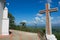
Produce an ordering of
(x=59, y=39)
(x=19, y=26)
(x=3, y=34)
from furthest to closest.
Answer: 1. (x=19, y=26)
2. (x=59, y=39)
3. (x=3, y=34)

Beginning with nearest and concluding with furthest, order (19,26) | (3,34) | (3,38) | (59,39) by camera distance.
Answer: (3,38)
(3,34)
(59,39)
(19,26)

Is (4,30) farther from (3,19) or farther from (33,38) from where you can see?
(33,38)

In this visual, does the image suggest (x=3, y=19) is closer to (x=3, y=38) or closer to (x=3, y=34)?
(x=3, y=34)

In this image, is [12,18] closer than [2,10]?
No

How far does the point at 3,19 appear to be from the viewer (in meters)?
13.6

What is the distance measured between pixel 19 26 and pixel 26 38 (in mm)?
12064

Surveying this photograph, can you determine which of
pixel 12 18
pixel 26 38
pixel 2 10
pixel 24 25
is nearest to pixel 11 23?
pixel 12 18

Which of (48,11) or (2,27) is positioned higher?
(48,11)

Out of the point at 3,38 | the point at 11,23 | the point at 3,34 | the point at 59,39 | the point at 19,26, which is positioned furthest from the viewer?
the point at 11,23

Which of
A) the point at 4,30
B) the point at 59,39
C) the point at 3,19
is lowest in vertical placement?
the point at 59,39

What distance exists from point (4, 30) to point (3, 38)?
Result: 1.97 m

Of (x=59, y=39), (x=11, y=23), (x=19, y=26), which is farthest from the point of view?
(x=11, y=23)

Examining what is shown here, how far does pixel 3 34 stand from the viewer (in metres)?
13.5

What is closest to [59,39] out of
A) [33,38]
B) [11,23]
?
[33,38]
